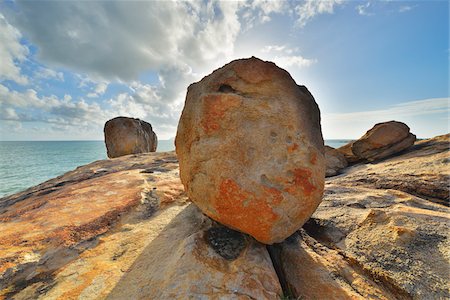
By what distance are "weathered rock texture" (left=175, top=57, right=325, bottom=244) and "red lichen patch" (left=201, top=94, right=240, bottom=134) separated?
1 centimetres

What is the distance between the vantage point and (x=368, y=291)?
8.91ft

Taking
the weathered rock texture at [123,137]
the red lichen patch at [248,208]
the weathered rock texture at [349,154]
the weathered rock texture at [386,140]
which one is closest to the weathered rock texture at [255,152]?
the red lichen patch at [248,208]

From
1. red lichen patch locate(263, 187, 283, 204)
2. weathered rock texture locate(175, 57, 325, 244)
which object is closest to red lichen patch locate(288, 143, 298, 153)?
weathered rock texture locate(175, 57, 325, 244)

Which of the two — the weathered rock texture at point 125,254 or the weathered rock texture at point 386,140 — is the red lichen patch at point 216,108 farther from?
the weathered rock texture at point 386,140

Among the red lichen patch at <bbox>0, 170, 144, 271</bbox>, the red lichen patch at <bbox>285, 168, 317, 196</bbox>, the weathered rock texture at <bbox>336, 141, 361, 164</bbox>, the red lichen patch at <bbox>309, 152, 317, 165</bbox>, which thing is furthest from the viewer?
the weathered rock texture at <bbox>336, 141, 361, 164</bbox>

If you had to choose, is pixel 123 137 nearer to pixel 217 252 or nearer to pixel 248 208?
pixel 217 252

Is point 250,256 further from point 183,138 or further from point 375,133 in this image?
point 375,133

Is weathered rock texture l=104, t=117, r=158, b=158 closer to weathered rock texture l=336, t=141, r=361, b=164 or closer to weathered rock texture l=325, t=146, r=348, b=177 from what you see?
weathered rock texture l=325, t=146, r=348, b=177

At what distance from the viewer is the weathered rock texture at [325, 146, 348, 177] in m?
8.35

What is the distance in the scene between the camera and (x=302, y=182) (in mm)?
3184

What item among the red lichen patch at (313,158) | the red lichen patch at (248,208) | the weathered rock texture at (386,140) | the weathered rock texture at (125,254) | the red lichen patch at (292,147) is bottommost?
the weathered rock texture at (125,254)

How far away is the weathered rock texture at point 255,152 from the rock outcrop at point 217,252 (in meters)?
0.52

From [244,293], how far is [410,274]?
81.5 inches

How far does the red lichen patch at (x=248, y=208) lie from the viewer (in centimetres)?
301
